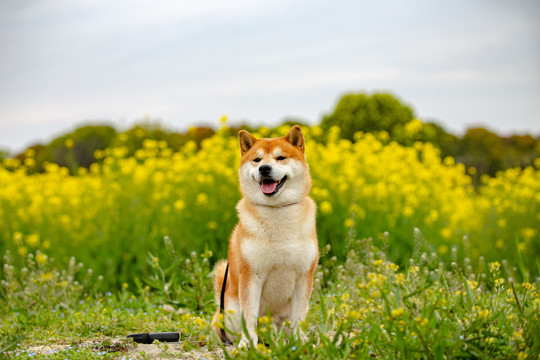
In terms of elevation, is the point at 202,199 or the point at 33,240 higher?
the point at 202,199

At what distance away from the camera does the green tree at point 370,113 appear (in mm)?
16172

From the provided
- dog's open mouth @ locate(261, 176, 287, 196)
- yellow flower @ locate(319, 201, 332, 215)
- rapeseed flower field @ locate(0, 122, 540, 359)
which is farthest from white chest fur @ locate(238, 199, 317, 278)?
yellow flower @ locate(319, 201, 332, 215)

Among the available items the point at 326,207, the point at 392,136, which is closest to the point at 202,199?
the point at 326,207

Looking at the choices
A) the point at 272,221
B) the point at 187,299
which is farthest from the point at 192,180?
the point at 272,221

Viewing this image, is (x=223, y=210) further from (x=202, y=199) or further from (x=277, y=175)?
(x=277, y=175)

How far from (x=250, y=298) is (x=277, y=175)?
2.47 feet

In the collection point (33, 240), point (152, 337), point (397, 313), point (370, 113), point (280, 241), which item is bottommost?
point (152, 337)

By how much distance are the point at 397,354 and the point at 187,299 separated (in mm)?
2518

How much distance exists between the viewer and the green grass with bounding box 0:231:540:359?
8.99 feet

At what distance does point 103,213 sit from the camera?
22.4ft

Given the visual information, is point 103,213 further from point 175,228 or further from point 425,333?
point 425,333

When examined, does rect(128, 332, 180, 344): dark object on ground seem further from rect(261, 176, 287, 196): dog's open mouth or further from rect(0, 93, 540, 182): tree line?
rect(0, 93, 540, 182): tree line

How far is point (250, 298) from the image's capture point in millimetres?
Result: 3273

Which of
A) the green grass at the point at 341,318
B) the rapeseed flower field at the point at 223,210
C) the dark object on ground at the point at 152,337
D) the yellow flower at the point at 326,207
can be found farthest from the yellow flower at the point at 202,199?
the dark object on ground at the point at 152,337
